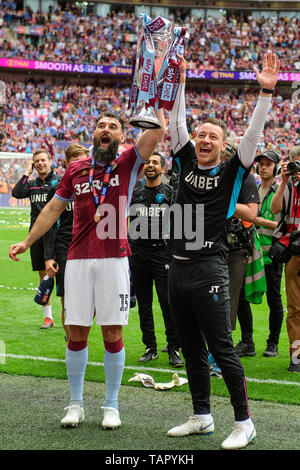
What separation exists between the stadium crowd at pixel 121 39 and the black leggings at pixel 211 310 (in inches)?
1513

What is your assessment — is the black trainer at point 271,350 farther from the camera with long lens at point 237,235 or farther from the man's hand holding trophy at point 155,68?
the man's hand holding trophy at point 155,68

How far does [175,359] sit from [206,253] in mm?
2235

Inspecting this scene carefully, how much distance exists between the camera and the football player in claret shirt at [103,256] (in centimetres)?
408

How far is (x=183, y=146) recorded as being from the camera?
397 centimetres

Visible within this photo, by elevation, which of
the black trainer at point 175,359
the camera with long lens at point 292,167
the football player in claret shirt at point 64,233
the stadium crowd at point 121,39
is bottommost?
the black trainer at point 175,359

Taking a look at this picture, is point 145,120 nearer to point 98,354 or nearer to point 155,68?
point 155,68

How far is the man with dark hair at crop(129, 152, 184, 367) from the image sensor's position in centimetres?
589

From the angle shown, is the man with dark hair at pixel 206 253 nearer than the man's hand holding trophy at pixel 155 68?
Yes

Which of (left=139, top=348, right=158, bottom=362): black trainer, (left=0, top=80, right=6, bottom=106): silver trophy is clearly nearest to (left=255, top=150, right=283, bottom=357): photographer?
(left=139, top=348, right=158, bottom=362): black trainer

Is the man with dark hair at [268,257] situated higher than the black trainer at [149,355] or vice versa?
the man with dark hair at [268,257]

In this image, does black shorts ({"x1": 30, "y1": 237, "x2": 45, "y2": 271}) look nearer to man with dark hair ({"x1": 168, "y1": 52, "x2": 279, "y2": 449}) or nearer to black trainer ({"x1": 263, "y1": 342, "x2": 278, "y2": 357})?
black trainer ({"x1": 263, "y1": 342, "x2": 278, "y2": 357})

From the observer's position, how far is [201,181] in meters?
3.85

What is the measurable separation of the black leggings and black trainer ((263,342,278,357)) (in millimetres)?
2405

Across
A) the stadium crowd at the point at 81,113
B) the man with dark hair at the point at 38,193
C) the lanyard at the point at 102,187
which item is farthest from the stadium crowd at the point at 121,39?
the lanyard at the point at 102,187
